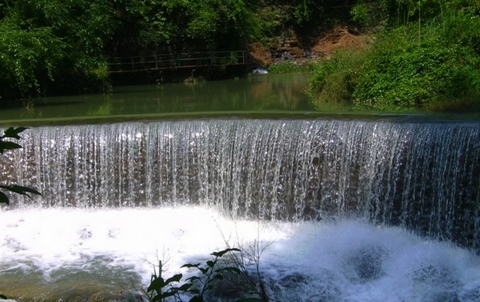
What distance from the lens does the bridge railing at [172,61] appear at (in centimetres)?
1943

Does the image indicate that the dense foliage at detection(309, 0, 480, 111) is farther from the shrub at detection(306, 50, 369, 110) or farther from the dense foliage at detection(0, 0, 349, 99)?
the dense foliage at detection(0, 0, 349, 99)

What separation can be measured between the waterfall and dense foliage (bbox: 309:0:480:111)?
2.44m

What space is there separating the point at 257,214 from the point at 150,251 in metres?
1.58

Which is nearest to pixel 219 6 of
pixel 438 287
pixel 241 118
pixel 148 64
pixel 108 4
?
pixel 148 64

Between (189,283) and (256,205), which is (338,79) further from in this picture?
(189,283)

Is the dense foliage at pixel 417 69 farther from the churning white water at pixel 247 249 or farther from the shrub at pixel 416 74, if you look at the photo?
the churning white water at pixel 247 249

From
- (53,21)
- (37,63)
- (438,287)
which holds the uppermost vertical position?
(53,21)

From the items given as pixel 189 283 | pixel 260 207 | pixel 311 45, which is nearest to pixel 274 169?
pixel 260 207

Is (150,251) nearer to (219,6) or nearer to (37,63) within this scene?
(37,63)

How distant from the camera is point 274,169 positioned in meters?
7.85

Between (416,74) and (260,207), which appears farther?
(416,74)

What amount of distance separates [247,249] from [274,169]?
137 centimetres

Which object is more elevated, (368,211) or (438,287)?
(368,211)

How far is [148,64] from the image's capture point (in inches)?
787
